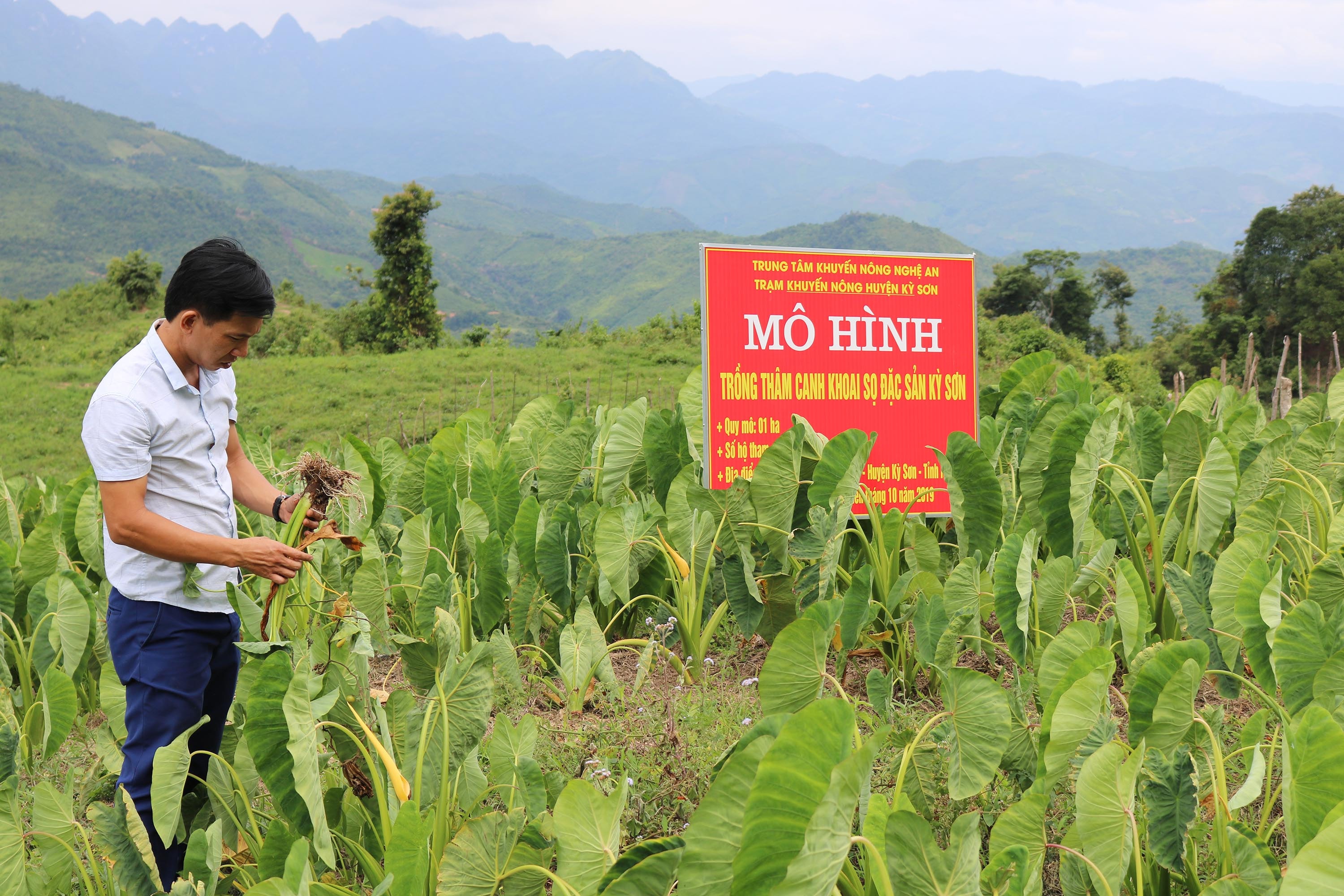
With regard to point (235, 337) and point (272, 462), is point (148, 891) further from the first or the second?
point (272, 462)

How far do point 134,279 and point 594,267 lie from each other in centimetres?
6299

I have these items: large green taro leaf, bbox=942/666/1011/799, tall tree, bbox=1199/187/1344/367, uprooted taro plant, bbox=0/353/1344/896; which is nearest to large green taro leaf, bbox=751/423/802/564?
uprooted taro plant, bbox=0/353/1344/896

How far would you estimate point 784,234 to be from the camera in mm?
65188

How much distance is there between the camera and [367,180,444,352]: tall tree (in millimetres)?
18094

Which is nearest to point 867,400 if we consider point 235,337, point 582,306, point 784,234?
point 235,337

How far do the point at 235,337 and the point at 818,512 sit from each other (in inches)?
58.7

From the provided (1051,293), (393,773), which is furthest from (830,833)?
(1051,293)

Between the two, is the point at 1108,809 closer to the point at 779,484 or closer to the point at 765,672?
the point at 765,672

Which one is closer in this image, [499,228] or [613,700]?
[613,700]

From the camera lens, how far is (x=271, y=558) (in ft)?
5.50

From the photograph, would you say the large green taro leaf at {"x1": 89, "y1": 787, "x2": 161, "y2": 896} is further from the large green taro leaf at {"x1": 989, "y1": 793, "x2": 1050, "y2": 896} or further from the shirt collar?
the large green taro leaf at {"x1": 989, "y1": 793, "x2": 1050, "y2": 896}

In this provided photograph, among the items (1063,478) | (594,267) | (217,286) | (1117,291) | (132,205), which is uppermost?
(132,205)

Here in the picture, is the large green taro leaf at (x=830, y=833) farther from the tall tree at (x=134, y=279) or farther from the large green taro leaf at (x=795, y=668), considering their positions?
the tall tree at (x=134, y=279)

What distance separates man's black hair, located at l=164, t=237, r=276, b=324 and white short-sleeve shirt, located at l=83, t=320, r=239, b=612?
0.10 metres
